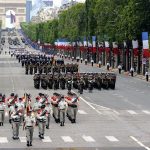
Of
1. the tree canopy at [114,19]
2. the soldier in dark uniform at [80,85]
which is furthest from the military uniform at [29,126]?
the tree canopy at [114,19]

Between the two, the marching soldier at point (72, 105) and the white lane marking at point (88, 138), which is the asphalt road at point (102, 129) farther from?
the marching soldier at point (72, 105)

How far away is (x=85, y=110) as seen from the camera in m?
53.7

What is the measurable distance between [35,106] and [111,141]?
6.56 m

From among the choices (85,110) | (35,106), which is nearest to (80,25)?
(85,110)

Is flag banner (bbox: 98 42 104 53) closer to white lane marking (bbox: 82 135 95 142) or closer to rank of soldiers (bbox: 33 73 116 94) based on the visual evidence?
rank of soldiers (bbox: 33 73 116 94)

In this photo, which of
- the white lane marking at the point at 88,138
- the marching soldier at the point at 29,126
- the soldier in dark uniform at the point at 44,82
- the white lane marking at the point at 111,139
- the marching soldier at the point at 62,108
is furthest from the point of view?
the soldier in dark uniform at the point at 44,82

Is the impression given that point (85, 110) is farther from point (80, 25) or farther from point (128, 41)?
point (80, 25)

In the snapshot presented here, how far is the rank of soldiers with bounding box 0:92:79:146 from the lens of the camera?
1423 inches

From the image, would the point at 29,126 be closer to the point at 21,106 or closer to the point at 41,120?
the point at 41,120

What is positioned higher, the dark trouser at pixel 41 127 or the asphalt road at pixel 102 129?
the dark trouser at pixel 41 127

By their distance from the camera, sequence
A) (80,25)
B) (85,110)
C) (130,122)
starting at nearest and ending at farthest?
(130,122), (85,110), (80,25)

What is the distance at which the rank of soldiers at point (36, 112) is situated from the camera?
36156mm

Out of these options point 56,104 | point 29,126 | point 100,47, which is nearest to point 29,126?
Result: point 29,126

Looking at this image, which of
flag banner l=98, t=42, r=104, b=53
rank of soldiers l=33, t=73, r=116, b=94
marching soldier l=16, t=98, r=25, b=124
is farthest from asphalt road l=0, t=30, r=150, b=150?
flag banner l=98, t=42, r=104, b=53
